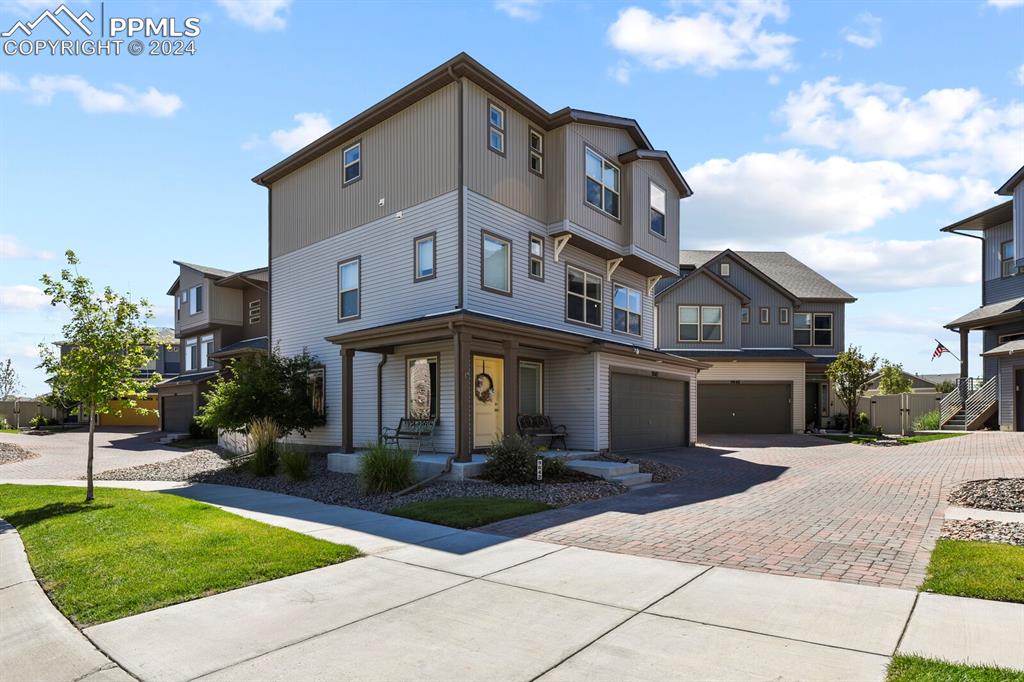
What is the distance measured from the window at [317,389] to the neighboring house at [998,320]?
23.0 metres

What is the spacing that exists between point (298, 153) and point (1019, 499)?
1916cm

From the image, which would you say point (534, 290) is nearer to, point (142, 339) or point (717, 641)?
point (142, 339)

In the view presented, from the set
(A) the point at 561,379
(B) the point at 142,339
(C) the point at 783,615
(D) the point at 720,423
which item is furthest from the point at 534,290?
(D) the point at 720,423

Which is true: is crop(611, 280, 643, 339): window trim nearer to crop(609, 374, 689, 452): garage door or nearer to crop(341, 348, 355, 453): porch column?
crop(609, 374, 689, 452): garage door

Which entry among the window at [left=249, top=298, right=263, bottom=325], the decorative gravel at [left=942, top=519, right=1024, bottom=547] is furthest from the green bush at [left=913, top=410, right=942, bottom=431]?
the window at [left=249, top=298, right=263, bottom=325]

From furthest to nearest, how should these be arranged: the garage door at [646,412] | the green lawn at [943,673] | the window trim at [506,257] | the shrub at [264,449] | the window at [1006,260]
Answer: the window at [1006,260]
the garage door at [646,412]
the shrub at [264,449]
the window trim at [506,257]
the green lawn at [943,673]

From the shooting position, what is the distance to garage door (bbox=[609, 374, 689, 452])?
1883 centimetres

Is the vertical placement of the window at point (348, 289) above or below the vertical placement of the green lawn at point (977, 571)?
above

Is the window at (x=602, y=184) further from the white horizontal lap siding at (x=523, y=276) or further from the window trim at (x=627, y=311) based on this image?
the window trim at (x=627, y=311)

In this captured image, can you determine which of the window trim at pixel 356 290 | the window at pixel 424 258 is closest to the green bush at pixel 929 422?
the window at pixel 424 258

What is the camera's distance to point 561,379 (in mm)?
18375

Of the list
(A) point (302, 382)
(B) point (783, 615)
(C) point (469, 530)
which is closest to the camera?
(B) point (783, 615)

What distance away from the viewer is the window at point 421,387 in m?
16.3

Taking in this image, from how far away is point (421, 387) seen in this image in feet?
54.5
